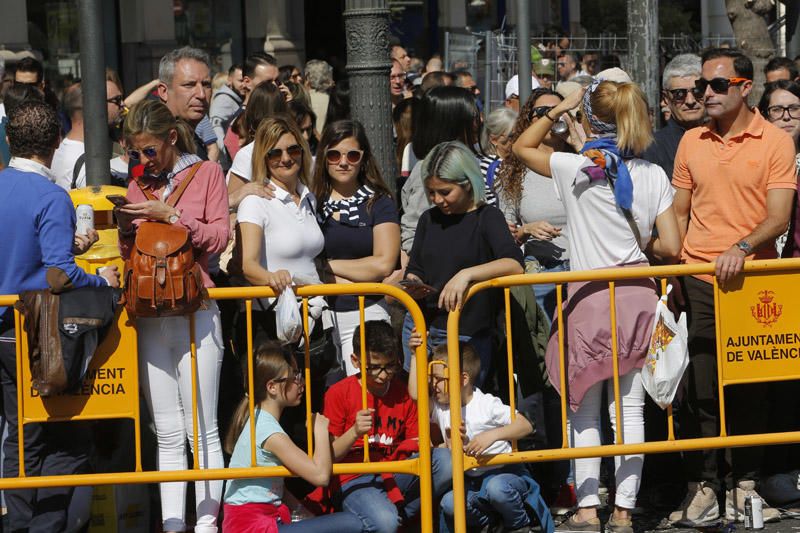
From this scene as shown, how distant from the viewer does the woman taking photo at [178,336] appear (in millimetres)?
6348

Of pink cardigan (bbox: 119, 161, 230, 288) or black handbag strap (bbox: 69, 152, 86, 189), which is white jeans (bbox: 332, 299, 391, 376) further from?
black handbag strap (bbox: 69, 152, 86, 189)

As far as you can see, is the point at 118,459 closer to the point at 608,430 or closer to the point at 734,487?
the point at 608,430

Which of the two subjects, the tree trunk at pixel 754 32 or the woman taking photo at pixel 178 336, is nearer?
the woman taking photo at pixel 178 336

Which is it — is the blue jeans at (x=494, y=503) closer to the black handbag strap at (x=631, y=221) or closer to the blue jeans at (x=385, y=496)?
the blue jeans at (x=385, y=496)

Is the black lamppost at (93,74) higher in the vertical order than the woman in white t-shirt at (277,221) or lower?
higher

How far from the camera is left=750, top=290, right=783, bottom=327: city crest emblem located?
6551 millimetres

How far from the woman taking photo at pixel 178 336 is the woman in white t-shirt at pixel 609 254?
5.28 ft

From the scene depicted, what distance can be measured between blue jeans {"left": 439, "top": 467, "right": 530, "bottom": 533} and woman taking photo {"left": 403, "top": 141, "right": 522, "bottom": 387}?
524 millimetres

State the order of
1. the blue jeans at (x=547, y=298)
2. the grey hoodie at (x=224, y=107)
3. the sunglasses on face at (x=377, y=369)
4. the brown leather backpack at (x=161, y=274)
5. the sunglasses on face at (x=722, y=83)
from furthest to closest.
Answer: the grey hoodie at (x=224, y=107) → the blue jeans at (x=547, y=298) → the sunglasses on face at (x=722, y=83) → the sunglasses on face at (x=377, y=369) → the brown leather backpack at (x=161, y=274)

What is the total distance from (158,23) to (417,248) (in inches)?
504

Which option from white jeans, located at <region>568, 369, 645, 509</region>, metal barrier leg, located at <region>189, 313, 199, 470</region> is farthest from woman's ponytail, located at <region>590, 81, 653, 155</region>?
metal barrier leg, located at <region>189, 313, 199, 470</region>

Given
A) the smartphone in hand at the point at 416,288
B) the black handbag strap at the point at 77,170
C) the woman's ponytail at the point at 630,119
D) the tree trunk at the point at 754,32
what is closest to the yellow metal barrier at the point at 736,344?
the smartphone in hand at the point at 416,288

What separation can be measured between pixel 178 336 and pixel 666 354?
222 centimetres

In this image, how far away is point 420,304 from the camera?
6.92 metres
